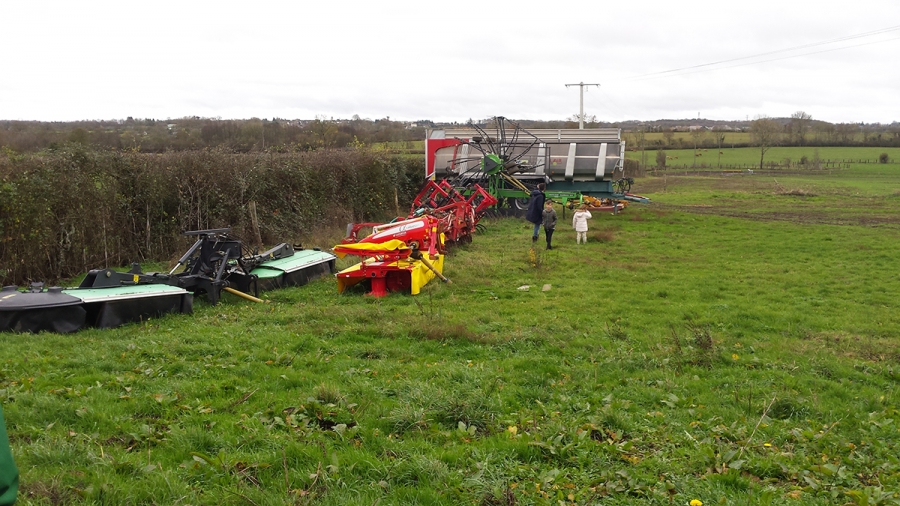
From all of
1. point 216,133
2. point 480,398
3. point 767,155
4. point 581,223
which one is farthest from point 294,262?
point 767,155

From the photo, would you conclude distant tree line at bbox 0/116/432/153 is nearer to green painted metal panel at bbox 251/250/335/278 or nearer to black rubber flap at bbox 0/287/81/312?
green painted metal panel at bbox 251/250/335/278

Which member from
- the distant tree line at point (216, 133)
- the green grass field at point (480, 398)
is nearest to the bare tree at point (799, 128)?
the distant tree line at point (216, 133)

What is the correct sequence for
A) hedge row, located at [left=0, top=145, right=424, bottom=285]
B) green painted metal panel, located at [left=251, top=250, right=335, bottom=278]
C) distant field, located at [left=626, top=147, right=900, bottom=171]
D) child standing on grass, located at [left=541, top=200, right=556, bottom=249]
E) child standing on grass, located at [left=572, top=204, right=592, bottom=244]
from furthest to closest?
distant field, located at [left=626, top=147, right=900, bottom=171] < child standing on grass, located at [left=572, top=204, right=592, bottom=244] < child standing on grass, located at [left=541, top=200, right=556, bottom=249] < hedge row, located at [left=0, top=145, right=424, bottom=285] < green painted metal panel, located at [left=251, top=250, right=335, bottom=278]

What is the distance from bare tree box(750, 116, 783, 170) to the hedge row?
167 ft

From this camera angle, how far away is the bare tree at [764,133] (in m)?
61.0

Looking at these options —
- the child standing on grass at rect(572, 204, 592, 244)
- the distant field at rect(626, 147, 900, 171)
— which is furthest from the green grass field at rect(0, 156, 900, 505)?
the distant field at rect(626, 147, 900, 171)

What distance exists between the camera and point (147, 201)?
46.1ft

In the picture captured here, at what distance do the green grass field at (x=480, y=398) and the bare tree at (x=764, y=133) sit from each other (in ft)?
180

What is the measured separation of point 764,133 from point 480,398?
6438 centimetres

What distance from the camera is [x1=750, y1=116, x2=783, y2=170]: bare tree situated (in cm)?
6097

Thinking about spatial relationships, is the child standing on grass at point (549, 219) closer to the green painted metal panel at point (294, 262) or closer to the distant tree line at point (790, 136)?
the green painted metal panel at point (294, 262)

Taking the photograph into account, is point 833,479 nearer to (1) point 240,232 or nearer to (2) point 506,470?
(2) point 506,470

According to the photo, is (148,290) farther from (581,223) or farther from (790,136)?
(790,136)

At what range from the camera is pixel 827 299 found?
10562 mm
